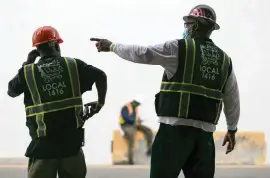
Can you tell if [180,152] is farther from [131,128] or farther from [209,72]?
[131,128]

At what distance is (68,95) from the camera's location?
2.88 metres

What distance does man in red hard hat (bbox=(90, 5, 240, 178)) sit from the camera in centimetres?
265

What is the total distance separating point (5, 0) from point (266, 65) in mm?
3887

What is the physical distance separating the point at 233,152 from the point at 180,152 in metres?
4.73

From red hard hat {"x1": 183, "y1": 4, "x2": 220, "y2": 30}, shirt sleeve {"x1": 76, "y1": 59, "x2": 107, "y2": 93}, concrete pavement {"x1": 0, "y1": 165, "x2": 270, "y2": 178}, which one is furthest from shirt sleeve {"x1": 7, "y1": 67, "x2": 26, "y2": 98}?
concrete pavement {"x1": 0, "y1": 165, "x2": 270, "y2": 178}

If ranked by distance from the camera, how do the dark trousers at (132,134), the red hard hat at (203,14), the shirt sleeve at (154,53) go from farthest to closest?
the dark trousers at (132,134), the red hard hat at (203,14), the shirt sleeve at (154,53)

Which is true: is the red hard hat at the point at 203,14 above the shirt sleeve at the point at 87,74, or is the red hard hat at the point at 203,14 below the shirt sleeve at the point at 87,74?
above

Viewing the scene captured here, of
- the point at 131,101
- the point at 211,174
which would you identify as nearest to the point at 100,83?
the point at 211,174

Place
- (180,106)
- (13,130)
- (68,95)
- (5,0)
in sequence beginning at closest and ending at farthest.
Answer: (180,106)
(68,95)
(13,130)
(5,0)

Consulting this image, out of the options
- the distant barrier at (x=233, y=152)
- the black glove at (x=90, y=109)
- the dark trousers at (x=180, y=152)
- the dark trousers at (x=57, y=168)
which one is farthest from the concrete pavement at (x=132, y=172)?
the dark trousers at (x=180, y=152)

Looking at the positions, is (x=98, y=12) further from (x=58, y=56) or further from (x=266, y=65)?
(x=58, y=56)

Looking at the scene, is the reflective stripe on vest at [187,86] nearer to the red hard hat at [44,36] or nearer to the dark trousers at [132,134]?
the red hard hat at [44,36]

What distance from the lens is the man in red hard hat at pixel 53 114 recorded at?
2846 mm

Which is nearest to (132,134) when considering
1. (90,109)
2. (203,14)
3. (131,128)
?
(131,128)
